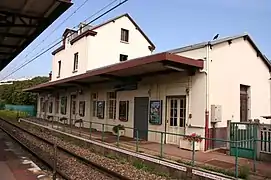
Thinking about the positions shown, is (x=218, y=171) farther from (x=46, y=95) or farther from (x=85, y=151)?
(x=46, y=95)

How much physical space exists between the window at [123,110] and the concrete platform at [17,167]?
618 centimetres

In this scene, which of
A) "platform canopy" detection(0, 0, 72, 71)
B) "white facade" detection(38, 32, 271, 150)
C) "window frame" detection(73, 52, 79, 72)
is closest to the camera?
"platform canopy" detection(0, 0, 72, 71)

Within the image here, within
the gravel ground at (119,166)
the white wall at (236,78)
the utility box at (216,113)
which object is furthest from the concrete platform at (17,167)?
the white wall at (236,78)

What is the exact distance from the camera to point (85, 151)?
43.8 ft

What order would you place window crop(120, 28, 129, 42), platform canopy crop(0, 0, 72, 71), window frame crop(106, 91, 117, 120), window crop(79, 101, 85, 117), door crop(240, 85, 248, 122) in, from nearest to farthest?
1. platform canopy crop(0, 0, 72, 71)
2. door crop(240, 85, 248, 122)
3. window frame crop(106, 91, 117, 120)
4. window crop(79, 101, 85, 117)
5. window crop(120, 28, 129, 42)

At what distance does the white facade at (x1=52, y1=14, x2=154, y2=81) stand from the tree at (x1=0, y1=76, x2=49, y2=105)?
22.2 m

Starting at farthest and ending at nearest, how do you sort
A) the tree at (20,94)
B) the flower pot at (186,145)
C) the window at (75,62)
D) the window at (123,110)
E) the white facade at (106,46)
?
1. the tree at (20,94)
2. the window at (75,62)
3. the white facade at (106,46)
4. the window at (123,110)
5. the flower pot at (186,145)

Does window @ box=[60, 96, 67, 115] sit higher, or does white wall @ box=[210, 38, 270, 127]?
white wall @ box=[210, 38, 270, 127]

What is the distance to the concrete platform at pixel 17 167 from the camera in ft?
27.6

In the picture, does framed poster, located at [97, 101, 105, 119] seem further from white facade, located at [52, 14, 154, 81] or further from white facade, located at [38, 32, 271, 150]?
white facade, located at [52, 14, 154, 81]

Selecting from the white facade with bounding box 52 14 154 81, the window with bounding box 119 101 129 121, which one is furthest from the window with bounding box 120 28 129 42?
the window with bounding box 119 101 129 121

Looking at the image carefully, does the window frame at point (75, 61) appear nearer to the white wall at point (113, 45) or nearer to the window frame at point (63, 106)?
the white wall at point (113, 45)

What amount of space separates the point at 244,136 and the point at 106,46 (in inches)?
625

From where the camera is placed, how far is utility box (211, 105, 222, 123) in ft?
40.5
